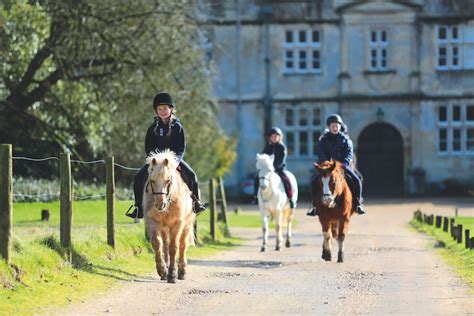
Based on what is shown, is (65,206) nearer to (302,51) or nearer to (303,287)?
(303,287)

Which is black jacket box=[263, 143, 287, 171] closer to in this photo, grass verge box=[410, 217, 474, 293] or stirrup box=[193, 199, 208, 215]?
grass verge box=[410, 217, 474, 293]

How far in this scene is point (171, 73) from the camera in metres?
33.8

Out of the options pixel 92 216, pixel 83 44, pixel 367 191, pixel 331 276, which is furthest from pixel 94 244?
pixel 367 191

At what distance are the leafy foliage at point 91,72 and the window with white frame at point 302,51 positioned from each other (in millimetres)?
21847

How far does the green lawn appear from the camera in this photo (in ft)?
42.2

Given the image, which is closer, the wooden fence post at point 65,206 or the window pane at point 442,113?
the wooden fence post at point 65,206

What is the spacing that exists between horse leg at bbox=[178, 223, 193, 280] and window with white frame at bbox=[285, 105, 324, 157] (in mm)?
40050

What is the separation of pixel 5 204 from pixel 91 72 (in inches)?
755

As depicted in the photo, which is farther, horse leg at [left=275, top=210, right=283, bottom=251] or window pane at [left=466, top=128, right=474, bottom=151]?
window pane at [left=466, top=128, right=474, bottom=151]

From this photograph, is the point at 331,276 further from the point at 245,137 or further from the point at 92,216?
the point at 245,137

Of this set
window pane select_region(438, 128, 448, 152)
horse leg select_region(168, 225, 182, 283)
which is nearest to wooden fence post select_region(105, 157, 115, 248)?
horse leg select_region(168, 225, 182, 283)

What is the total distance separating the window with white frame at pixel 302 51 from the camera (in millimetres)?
56812

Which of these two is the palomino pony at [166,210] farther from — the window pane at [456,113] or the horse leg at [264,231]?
the window pane at [456,113]

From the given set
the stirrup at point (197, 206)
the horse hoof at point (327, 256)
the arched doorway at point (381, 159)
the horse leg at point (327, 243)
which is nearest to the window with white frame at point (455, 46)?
the arched doorway at point (381, 159)
